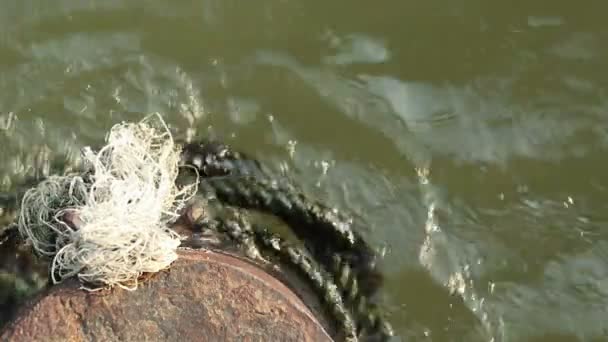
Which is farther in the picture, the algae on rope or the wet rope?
the wet rope

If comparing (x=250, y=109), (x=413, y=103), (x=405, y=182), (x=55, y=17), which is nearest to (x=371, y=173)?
(x=405, y=182)

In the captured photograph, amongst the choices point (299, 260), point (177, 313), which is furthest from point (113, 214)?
point (299, 260)

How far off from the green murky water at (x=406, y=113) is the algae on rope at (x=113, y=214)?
16.7 inches

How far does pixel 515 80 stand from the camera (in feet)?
10.2

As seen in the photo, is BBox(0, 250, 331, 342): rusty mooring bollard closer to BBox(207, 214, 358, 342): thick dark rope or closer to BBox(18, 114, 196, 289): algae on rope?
BBox(18, 114, 196, 289): algae on rope

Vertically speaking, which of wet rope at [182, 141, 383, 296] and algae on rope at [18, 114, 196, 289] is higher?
algae on rope at [18, 114, 196, 289]

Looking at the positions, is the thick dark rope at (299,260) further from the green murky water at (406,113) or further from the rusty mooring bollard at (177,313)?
the rusty mooring bollard at (177,313)

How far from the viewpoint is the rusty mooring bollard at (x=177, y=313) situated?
2.32 metres

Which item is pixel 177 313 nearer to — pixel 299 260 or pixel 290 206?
pixel 299 260

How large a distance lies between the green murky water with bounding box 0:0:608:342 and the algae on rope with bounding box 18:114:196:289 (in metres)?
0.42

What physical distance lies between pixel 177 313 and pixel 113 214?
1.19 ft

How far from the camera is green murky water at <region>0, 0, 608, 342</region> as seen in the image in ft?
9.61

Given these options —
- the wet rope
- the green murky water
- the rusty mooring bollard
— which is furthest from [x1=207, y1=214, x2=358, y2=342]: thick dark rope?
the rusty mooring bollard

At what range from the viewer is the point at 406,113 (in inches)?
122
